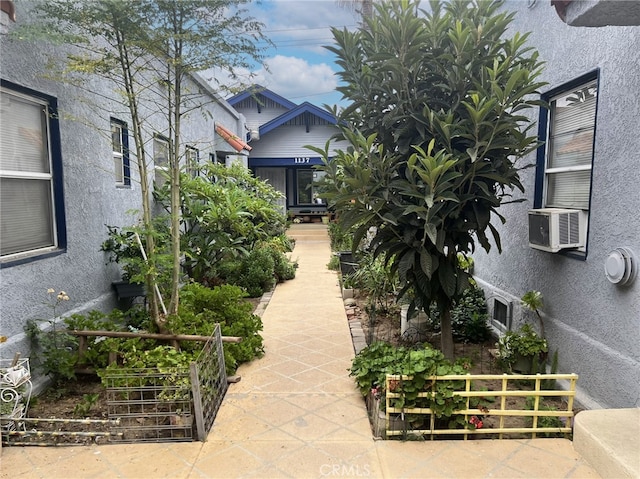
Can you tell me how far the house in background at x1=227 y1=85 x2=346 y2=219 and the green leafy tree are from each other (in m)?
11.4

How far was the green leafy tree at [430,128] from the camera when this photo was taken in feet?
11.3

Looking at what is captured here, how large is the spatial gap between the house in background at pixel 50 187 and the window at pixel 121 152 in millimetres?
34

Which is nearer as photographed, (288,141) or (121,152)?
(121,152)

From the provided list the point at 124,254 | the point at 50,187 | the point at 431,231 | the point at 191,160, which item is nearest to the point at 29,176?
the point at 50,187

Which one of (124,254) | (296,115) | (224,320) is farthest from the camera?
(296,115)

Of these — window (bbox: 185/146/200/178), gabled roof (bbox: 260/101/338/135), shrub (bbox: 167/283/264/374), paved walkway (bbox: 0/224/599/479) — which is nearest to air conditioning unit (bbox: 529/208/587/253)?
paved walkway (bbox: 0/224/599/479)

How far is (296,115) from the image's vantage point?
16.7 m

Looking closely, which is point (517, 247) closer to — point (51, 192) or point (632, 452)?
point (632, 452)

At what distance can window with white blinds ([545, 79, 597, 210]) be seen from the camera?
3885 mm

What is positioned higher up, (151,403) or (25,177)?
(25,177)

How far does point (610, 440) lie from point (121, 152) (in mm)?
5886

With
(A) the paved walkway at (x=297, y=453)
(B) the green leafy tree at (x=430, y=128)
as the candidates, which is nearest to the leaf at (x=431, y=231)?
(B) the green leafy tree at (x=430, y=128)

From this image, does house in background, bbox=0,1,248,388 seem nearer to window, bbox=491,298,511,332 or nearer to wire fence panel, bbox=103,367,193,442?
wire fence panel, bbox=103,367,193,442

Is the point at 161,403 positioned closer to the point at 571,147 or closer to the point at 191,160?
the point at 191,160
